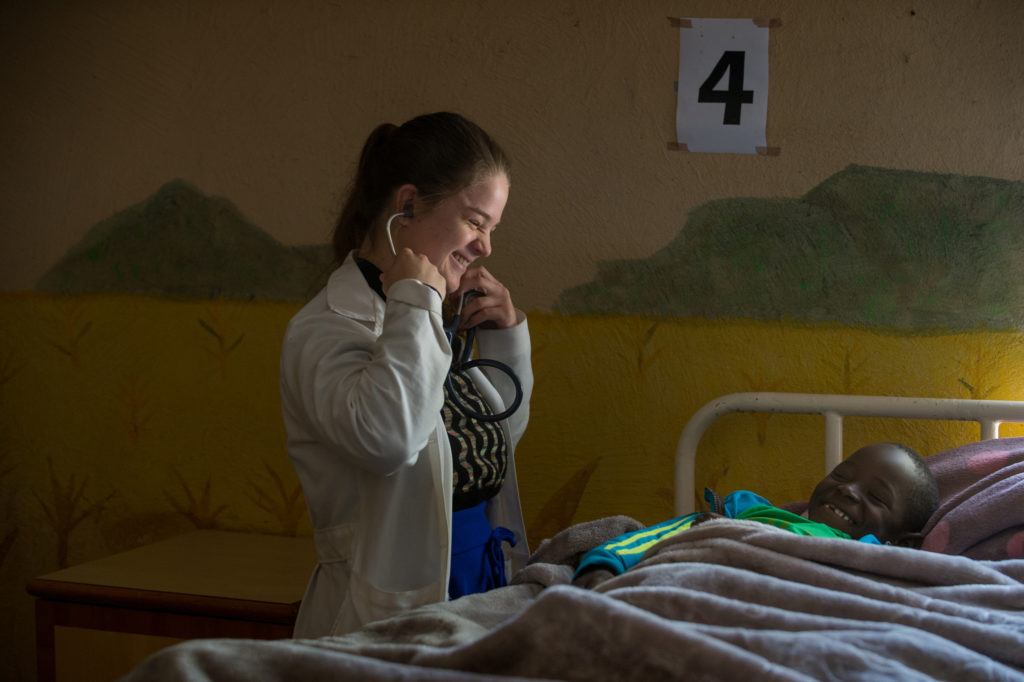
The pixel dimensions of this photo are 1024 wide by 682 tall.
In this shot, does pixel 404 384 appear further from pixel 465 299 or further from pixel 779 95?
pixel 779 95

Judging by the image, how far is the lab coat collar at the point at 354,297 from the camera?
1.58 meters

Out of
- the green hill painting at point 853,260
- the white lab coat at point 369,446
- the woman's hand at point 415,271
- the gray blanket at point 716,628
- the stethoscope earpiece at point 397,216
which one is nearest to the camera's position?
the gray blanket at point 716,628

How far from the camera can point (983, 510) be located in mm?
1523

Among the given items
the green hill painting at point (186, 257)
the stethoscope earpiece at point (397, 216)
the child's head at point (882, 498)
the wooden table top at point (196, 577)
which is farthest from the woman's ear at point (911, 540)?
the green hill painting at point (186, 257)

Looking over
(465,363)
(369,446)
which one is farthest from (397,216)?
(369,446)

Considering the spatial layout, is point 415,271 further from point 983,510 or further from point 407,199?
point 983,510

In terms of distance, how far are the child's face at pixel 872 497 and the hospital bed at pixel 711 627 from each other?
0.59 ft

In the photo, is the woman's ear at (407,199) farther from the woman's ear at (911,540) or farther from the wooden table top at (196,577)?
the woman's ear at (911,540)

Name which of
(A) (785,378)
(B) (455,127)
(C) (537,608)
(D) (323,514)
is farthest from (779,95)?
(C) (537,608)

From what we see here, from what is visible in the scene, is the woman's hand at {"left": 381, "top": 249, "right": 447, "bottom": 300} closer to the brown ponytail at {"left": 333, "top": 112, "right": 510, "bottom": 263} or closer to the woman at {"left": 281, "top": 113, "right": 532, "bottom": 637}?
the woman at {"left": 281, "top": 113, "right": 532, "bottom": 637}

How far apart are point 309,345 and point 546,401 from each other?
0.75 meters

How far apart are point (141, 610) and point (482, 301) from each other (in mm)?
837

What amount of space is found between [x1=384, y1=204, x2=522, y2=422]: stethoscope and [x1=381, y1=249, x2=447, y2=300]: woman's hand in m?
0.06

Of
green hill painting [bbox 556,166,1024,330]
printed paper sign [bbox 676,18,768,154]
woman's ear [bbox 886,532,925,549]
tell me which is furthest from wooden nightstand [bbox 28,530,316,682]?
printed paper sign [bbox 676,18,768,154]
